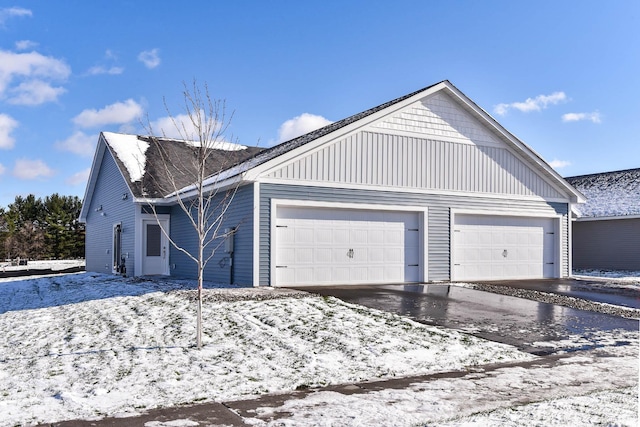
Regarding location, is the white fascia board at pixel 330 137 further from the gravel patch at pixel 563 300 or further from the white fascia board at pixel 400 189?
the gravel patch at pixel 563 300

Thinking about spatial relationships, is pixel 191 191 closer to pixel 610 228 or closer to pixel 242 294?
pixel 242 294

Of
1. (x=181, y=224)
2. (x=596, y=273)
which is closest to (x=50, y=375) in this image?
(x=181, y=224)

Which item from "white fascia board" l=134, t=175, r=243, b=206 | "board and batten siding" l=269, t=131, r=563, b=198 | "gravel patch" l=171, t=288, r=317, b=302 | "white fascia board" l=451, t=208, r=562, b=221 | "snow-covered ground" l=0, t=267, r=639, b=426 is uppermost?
"board and batten siding" l=269, t=131, r=563, b=198

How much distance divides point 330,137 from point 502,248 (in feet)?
22.2

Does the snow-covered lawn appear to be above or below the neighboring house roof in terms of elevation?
below

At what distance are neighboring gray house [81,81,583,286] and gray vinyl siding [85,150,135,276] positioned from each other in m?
0.19

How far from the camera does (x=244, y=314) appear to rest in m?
9.88

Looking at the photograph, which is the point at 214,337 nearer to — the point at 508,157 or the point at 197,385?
the point at 197,385

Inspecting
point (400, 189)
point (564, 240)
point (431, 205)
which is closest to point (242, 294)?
point (400, 189)

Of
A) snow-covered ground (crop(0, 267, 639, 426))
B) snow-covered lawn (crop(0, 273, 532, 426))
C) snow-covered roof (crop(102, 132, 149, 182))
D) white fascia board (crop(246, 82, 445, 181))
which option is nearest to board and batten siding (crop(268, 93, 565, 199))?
white fascia board (crop(246, 82, 445, 181))

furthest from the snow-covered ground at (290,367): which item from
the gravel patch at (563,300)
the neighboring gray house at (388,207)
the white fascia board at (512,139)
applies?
the white fascia board at (512,139)

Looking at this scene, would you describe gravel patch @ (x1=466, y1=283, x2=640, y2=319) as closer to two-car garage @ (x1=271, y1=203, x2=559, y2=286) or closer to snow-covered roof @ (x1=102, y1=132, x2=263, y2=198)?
two-car garage @ (x1=271, y1=203, x2=559, y2=286)

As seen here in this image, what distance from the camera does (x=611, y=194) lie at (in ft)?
86.3

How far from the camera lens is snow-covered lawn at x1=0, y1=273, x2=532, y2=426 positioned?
5.77 metres
